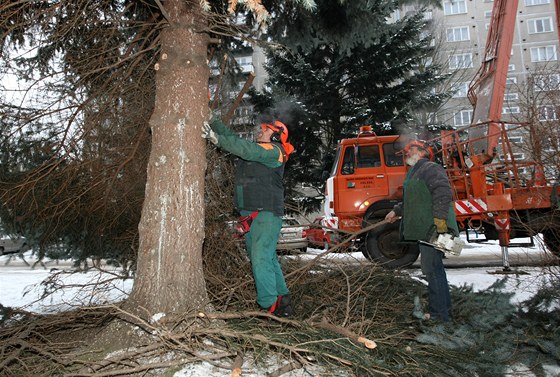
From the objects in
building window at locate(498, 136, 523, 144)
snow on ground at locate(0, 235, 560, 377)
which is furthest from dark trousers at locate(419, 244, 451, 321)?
building window at locate(498, 136, 523, 144)

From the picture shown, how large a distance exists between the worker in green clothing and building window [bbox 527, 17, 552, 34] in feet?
111

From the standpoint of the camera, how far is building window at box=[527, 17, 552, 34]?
30.1m

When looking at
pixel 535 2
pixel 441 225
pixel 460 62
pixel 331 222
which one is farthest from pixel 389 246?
pixel 535 2

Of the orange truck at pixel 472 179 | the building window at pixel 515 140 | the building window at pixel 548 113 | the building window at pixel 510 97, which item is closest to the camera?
the building window at pixel 548 113

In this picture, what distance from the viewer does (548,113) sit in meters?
5.30

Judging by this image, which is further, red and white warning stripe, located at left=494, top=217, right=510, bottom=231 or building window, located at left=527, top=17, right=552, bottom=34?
building window, located at left=527, top=17, right=552, bottom=34

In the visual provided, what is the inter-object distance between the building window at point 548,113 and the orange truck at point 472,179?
9.9 inches

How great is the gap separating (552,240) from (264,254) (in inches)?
127

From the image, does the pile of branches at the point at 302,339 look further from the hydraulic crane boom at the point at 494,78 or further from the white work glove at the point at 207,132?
the hydraulic crane boom at the point at 494,78

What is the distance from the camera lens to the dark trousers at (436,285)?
3.69 metres

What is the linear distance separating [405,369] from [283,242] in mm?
2698

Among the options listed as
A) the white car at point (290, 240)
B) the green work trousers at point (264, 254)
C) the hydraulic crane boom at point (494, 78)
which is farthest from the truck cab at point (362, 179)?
the green work trousers at point (264, 254)

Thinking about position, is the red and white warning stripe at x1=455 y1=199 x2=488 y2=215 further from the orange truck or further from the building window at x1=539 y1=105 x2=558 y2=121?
the building window at x1=539 y1=105 x2=558 y2=121

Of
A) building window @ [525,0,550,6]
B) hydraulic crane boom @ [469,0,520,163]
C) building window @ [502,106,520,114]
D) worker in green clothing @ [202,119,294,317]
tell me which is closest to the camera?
worker in green clothing @ [202,119,294,317]
